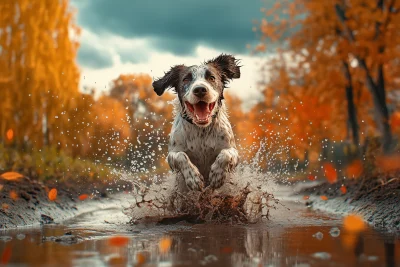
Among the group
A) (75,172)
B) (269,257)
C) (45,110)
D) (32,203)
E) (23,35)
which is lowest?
(269,257)

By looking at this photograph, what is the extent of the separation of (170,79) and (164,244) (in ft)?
10.9

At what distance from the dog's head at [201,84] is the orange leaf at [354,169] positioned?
5.96 meters

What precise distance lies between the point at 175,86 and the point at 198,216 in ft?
6.36

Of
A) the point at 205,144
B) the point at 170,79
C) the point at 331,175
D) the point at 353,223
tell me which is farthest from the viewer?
the point at 331,175

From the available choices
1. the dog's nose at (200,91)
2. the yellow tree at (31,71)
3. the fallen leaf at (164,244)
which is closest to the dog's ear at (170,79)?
the dog's nose at (200,91)

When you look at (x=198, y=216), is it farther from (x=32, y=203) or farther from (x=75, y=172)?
(x=75, y=172)

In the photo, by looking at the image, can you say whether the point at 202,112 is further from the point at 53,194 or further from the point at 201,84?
the point at 53,194

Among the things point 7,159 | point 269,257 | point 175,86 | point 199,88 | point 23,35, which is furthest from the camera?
point 23,35

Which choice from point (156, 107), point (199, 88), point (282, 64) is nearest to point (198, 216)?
point (199, 88)

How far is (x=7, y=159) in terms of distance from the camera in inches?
516

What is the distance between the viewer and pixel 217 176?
689cm

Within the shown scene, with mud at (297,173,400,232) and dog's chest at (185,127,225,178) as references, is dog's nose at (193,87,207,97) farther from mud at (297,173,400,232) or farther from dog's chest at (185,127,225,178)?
mud at (297,173,400,232)

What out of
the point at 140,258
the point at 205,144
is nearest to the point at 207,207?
the point at 205,144

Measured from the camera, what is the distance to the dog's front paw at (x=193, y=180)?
22.4ft
